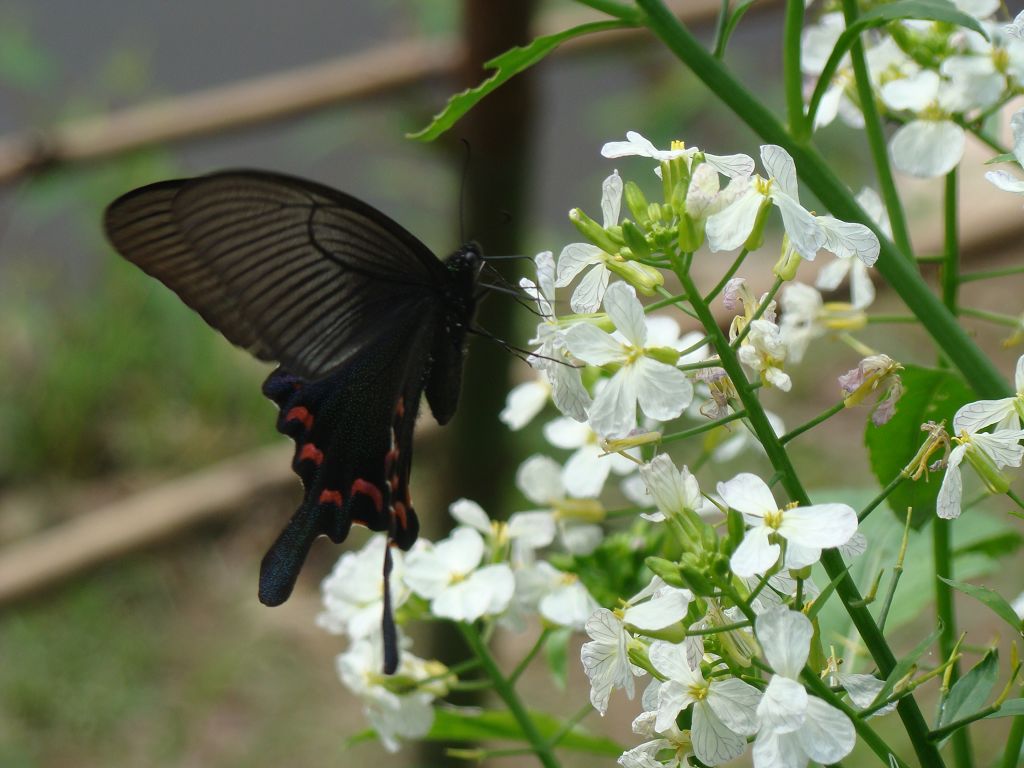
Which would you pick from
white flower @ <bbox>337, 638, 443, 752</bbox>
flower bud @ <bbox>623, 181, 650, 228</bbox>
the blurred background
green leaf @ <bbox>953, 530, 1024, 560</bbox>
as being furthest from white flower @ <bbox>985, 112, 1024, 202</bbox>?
the blurred background

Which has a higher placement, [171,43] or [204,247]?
[204,247]

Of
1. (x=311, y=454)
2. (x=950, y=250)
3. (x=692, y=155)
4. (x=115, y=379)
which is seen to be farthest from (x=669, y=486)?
(x=115, y=379)

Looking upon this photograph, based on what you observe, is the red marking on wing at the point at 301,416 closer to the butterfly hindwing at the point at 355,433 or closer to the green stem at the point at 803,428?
the butterfly hindwing at the point at 355,433

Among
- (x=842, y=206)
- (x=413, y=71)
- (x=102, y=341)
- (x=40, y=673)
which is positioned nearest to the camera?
(x=842, y=206)

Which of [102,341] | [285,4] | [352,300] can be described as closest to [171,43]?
[285,4]

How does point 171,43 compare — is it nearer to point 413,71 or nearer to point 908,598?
point 413,71
